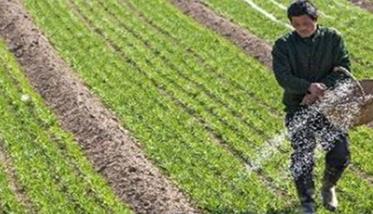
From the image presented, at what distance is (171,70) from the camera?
18.5 m

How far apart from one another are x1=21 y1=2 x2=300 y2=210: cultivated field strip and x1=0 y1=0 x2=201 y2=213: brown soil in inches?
11.2

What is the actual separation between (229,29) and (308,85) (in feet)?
40.2

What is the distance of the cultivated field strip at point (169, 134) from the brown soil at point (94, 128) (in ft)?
0.93

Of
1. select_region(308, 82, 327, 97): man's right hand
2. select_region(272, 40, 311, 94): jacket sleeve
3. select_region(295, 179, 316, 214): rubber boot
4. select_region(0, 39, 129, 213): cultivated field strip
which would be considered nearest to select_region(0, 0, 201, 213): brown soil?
select_region(0, 39, 129, 213): cultivated field strip

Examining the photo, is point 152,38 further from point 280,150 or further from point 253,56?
point 280,150

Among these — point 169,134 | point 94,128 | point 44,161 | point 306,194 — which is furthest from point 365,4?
point 306,194

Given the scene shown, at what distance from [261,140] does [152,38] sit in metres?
7.70

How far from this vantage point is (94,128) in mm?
14711

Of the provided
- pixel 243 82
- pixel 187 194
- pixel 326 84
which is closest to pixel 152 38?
pixel 243 82

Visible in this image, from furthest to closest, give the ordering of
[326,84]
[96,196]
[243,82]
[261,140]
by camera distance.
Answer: [243,82], [261,140], [96,196], [326,84]

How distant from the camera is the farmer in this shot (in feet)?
32.5

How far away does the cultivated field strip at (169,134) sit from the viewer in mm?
11977

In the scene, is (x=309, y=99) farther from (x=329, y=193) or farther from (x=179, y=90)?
(x=179, y=90)

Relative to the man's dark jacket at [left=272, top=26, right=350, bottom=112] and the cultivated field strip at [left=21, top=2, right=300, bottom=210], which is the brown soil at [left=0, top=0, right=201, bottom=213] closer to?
the cultivated field strip at [left=21, top=2, right=300, bottom=210]
